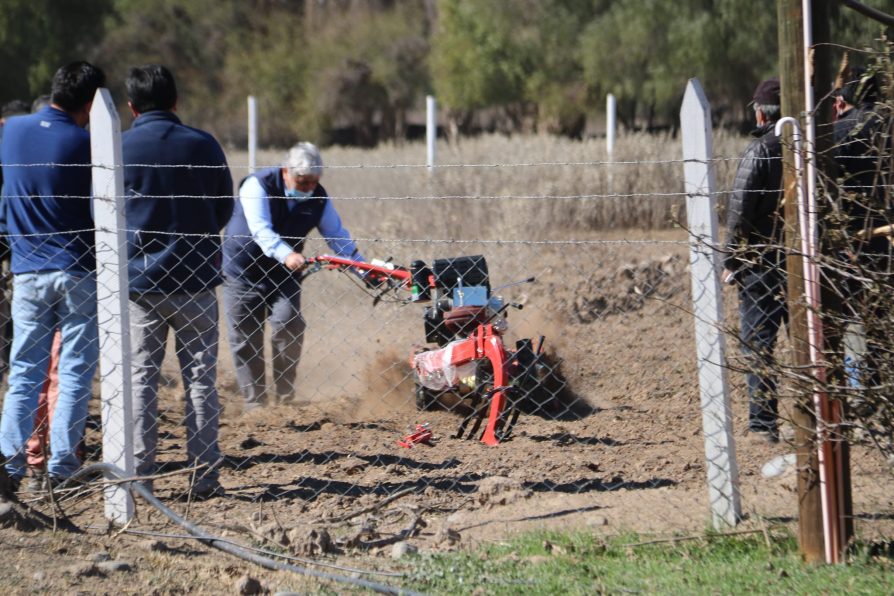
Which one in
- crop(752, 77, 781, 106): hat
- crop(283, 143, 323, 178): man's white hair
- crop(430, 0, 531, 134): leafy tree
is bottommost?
crop(283, 143, 323, 178): man's white hair

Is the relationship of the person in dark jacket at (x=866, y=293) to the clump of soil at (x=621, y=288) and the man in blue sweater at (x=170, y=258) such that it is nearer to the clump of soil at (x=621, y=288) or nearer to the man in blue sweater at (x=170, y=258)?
the man in blue sweater at (x=170, y=258)

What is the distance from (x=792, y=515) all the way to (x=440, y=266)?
2402mm

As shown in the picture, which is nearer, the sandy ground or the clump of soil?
the sandy ground

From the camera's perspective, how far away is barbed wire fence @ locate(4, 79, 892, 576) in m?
4.55

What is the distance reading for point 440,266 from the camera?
616cm

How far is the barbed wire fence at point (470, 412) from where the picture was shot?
179 inches

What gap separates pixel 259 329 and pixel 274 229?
666mm

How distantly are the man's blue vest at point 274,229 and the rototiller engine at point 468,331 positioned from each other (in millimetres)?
544

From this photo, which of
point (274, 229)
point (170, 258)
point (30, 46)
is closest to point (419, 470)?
point (170, 258)

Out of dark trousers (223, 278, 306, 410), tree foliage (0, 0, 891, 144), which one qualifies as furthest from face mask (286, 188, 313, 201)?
tree foliage (0, 0, 891, 144)

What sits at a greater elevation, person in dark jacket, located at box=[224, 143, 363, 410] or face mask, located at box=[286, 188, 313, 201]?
face mask, located at box=[286, 188, 313, 201]

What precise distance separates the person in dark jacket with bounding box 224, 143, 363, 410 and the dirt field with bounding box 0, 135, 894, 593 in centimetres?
30

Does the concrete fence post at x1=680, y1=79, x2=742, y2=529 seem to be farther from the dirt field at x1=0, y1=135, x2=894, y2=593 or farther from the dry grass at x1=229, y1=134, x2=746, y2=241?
the dry grass at x1=229, y1=134, x2=746, y2=241

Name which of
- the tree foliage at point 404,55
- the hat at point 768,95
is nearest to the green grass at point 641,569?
the hat at point 768,95
